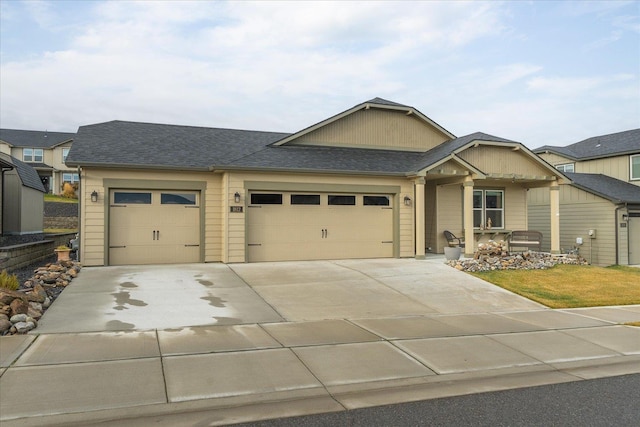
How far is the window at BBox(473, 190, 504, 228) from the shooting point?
18828 mm

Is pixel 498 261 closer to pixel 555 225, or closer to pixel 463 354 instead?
pixel 555 225

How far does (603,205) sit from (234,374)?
20.6m

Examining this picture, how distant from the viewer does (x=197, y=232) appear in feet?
48.7

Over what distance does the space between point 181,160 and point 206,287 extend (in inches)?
206

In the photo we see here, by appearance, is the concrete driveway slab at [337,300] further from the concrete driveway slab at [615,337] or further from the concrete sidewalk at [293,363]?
the concrete driveway slab at [615,337]

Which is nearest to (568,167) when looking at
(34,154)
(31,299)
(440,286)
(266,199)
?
(440,286)

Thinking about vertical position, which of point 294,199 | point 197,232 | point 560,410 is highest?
point 294,199

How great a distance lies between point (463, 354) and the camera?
263 inches

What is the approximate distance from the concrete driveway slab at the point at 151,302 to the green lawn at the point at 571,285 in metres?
6.59

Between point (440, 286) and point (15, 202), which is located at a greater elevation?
point (15, 202)

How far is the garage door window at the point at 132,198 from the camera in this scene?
14.1m

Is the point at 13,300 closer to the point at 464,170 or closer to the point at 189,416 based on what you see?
the point at 189,416

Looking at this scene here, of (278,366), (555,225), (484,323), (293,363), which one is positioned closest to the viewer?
(278,366)

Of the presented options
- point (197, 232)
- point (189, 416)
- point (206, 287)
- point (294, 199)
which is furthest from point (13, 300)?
point (294, 199)
